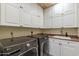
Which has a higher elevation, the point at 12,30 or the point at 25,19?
the point at 25,19

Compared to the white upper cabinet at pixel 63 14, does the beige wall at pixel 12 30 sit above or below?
below

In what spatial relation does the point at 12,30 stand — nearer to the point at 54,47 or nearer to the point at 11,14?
the point at 11,14

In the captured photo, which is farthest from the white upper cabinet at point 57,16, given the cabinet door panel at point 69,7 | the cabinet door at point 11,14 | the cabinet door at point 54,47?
the cabinet door at point 11,14

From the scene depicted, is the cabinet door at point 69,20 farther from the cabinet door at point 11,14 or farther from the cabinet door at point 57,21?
the cabinet door at point 11,14

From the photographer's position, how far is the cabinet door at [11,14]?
1.35m

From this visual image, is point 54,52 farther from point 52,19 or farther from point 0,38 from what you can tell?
point 0,38

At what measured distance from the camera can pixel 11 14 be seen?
57.6 inches

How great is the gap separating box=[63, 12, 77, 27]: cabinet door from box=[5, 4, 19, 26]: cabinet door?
5.38 ft

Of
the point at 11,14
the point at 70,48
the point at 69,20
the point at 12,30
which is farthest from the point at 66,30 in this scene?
the point at 11,14

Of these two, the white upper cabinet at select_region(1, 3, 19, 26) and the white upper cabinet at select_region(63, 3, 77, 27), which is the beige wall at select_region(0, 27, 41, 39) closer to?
the white upper cabinet at select_region(1, 3, 19, 26)

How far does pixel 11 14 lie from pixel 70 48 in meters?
1.69

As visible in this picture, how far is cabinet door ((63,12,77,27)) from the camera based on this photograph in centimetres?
218

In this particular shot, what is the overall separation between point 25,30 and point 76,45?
162 centimetres

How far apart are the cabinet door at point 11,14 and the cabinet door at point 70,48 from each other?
1442 mm
